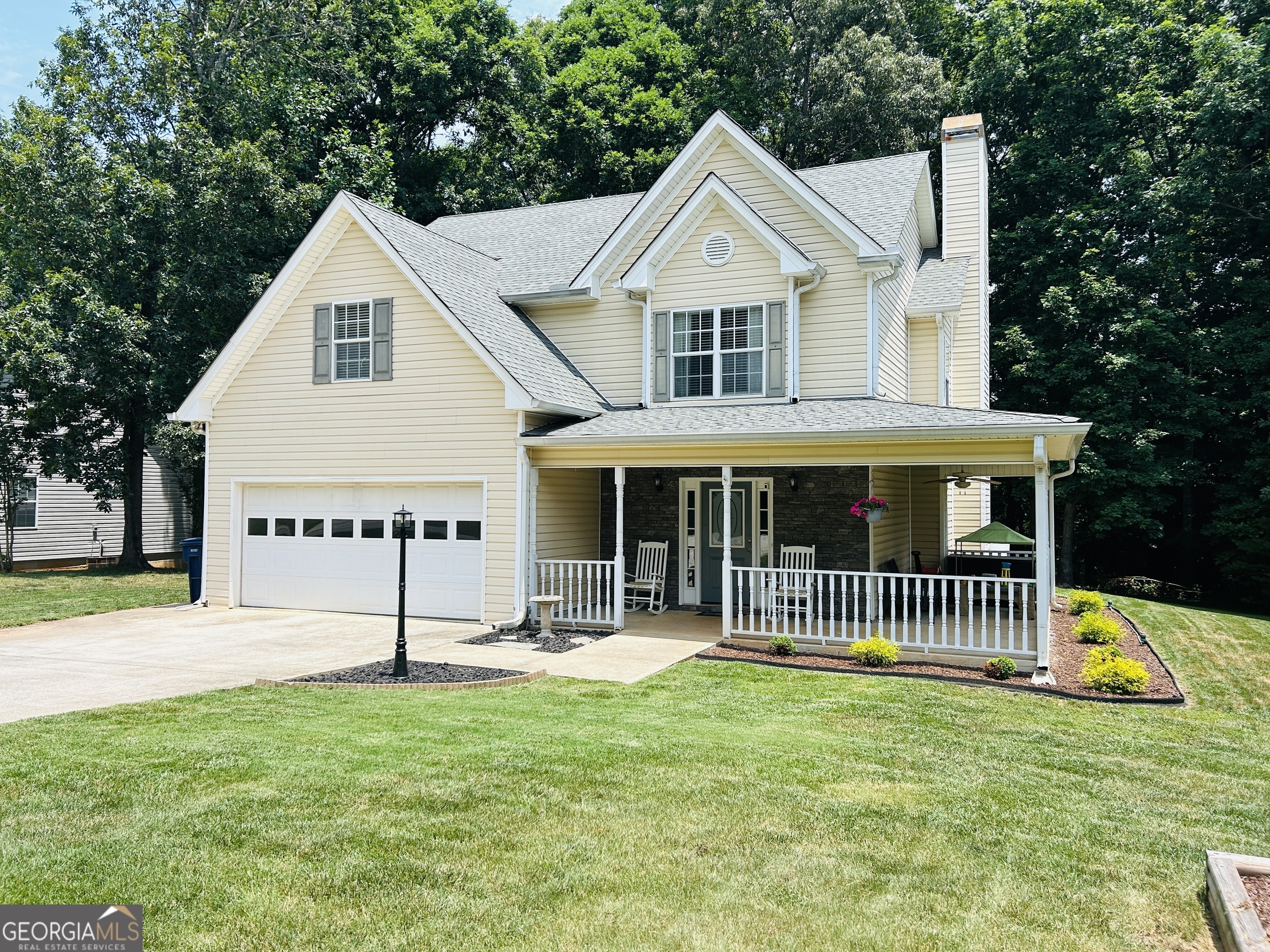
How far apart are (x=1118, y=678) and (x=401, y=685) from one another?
796 cm

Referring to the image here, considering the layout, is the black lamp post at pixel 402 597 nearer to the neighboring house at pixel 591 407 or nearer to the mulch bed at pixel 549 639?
the mulch bed at pixel 549 639

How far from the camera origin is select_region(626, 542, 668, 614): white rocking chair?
15.5 m

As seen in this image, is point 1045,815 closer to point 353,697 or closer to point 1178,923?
point 1178,923

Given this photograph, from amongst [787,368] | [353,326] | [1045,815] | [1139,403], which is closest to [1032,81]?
[1139,403]

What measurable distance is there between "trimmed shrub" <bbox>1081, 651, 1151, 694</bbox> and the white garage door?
8.91 m

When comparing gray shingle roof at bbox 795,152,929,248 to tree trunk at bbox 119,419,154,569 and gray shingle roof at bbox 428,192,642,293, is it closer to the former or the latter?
gray shingle roof at bbox 428,192,642,293

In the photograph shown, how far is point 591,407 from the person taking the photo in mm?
15258

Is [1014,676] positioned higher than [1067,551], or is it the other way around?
[1067,551]

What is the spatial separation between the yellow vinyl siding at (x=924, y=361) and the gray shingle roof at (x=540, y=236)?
649 centimetres

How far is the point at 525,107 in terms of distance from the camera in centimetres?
3394

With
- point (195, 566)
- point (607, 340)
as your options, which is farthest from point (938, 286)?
point (195, 566)

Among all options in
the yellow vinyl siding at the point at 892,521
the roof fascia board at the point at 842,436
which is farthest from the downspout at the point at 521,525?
the yellow vinyl siding at the point at 892,521

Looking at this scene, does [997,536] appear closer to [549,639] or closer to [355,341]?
[549,639]

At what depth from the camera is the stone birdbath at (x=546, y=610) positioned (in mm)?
12998
